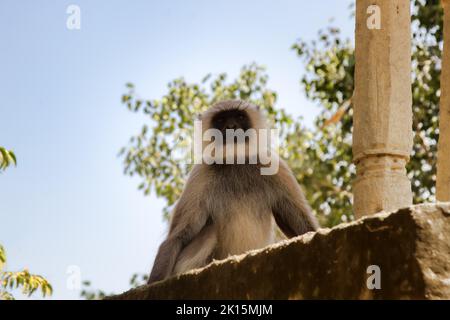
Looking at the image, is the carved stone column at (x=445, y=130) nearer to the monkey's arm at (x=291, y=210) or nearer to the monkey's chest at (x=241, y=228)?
the monkey's arm at (x=291, y=210)

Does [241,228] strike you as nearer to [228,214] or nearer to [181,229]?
[228,214]

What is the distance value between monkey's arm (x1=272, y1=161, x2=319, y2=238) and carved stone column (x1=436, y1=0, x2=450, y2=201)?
35.0 inches

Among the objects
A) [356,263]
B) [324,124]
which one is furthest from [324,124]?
[356,263]

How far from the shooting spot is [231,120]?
567 centimetres

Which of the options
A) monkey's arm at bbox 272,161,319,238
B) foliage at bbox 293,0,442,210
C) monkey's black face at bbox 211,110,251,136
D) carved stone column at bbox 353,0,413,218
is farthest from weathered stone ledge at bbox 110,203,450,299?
foliage at bbox 293,0,442,210

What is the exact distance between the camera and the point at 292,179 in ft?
17.9

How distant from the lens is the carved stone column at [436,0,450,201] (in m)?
5.33

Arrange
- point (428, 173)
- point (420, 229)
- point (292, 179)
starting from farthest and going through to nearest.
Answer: point (428, 173)
point (292, 179)
point (420, 229)

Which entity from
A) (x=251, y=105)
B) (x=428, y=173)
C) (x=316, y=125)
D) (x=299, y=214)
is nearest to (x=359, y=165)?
(x=299, y=214)

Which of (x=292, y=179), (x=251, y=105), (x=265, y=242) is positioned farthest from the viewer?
(x=251, y=105)

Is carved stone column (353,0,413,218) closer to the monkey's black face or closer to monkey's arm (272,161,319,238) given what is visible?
monkey's arm (272,161,319,238)
